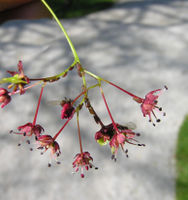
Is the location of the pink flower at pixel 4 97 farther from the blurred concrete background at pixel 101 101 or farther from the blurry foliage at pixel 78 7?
the blurry foliage at pixel 78 7

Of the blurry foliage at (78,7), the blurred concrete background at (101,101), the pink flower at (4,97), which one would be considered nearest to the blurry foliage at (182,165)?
the blurred concrete background at (101,101)

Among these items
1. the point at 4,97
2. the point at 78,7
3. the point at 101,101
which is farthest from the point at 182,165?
the point at 78,7

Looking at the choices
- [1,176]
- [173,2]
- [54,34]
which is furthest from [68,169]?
[173,2]

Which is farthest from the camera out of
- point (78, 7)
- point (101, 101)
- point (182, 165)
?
point (78, 7)

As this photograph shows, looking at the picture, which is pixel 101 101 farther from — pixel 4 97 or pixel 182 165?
pixel 4 97

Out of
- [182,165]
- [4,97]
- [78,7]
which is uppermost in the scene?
[78,7]
